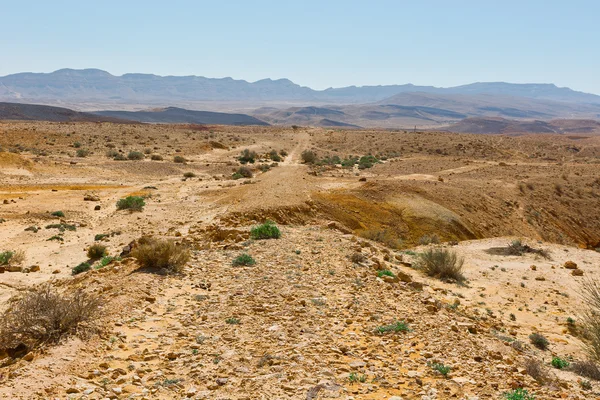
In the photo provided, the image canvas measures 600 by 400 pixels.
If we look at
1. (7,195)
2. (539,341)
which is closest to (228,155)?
(7,195)

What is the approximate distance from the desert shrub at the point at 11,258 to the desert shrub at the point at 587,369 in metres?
13.3

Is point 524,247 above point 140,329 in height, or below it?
below

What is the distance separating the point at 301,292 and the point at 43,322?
424 centimetres

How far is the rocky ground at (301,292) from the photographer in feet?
18.3

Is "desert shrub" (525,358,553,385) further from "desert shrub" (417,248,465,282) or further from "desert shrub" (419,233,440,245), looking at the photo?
"desert shrub" (419,233,440,245)

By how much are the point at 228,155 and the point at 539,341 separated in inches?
1564

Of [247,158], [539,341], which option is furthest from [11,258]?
[247,158]

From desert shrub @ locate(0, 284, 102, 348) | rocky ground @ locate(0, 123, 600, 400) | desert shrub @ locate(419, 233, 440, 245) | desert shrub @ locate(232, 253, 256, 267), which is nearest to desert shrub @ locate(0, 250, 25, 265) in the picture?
rocky ground @ locate(0, 123, 600, 400)

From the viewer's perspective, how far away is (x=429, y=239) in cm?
1806

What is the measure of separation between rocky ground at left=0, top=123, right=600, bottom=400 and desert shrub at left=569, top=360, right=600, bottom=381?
0.79ft

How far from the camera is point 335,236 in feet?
45.7

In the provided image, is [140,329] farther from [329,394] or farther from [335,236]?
[335,236]

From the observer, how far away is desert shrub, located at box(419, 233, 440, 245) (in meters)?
18.1

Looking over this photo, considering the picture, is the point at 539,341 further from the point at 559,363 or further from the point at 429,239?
the point at 429,239
